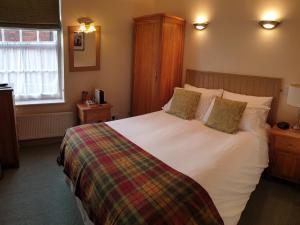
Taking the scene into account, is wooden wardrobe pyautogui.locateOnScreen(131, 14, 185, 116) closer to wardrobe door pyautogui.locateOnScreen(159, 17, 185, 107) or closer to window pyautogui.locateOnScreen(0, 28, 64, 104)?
wardrobe door pyautogui.locateOnScreen(159, 17, 185, 107)

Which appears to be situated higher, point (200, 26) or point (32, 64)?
point (200, 26)

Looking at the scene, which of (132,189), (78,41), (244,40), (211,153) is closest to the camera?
(132,189)

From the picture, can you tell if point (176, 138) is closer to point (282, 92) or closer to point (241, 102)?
point (241, 102)

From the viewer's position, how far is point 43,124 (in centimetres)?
388

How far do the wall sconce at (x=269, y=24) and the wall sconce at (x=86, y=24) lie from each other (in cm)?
244

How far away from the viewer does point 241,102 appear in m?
3.05

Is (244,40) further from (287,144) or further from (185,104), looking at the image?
(287,144)

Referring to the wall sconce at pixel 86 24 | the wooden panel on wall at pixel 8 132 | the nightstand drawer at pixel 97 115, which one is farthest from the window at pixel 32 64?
the wooden panel on wall at pixel 8 132

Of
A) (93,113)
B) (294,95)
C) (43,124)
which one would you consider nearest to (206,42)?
(294,95)

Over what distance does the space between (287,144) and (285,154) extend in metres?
0.13

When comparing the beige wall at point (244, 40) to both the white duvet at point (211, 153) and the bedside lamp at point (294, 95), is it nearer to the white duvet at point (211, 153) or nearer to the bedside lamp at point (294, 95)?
the bedside lamp at point (294, 95)

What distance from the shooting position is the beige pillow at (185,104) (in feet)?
11.2

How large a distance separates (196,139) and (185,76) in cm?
177

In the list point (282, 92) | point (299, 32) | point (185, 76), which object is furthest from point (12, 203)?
point (299, 32)
